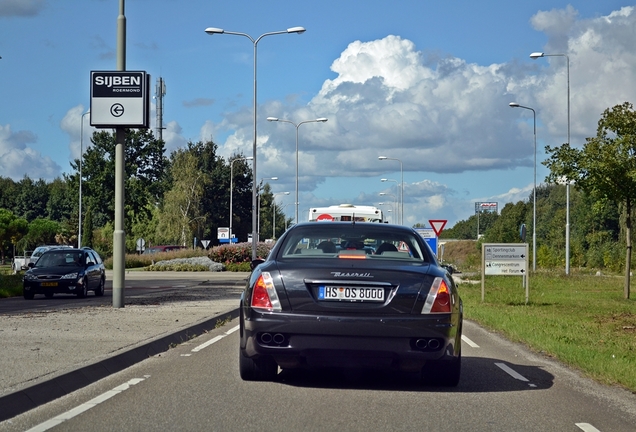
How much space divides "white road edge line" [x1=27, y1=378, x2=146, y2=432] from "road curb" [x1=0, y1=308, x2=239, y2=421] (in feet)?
1.22

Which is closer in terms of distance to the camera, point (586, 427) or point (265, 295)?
point (586, 427)

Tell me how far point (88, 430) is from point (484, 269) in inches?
735

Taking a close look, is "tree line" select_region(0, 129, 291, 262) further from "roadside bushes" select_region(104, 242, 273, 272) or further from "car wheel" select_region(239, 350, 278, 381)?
"car wheel" select_region(239, 350, 278, 381)

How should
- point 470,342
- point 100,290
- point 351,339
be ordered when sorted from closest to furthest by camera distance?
point 351,339 < point 470,342 < point 100,290

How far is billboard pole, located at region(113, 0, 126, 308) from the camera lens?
18938 mm

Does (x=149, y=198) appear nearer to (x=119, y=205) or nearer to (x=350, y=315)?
(x=119, y=205)

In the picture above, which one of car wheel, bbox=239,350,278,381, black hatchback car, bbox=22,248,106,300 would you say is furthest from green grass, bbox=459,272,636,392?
black hatchback car, bbox=22,248,106,300

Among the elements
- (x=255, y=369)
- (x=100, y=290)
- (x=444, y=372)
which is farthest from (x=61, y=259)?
(x=444, y=372)

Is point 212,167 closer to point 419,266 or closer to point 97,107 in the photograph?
point 97,107

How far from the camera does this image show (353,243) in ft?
30.9

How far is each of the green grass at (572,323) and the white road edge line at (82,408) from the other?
4955mm

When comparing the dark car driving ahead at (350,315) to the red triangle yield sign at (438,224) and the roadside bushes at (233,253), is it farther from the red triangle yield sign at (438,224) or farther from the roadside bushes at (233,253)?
the roadside bushes at (233,253)

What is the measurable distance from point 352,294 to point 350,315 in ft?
0.63

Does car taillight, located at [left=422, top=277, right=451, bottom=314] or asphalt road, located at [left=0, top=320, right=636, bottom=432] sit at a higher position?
car taillight, located at [left=422, top=277, right=451, bottom=314]
